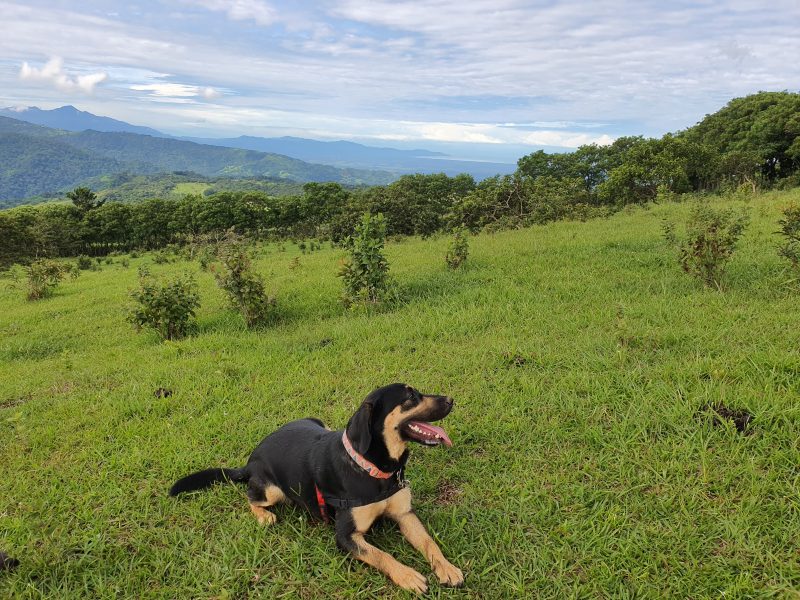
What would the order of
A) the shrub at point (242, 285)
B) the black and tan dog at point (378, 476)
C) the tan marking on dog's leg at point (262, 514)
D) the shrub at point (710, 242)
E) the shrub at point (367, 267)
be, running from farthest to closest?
the shrub at point (367, 267) < the shrub at point (242, 285) < the shrub at point (710, 242) < the tan marking on dog's leg at point (262, 514) < the black and tan dog at point (378, 476)

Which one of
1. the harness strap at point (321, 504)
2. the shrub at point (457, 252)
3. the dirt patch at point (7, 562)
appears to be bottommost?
the dirt patch at point (7, 562)

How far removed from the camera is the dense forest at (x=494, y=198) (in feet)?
66.5

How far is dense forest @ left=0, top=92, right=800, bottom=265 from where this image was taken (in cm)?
2028

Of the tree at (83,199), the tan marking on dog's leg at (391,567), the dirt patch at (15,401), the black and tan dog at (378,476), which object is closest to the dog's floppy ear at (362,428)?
the black and tan dog at (378,476)

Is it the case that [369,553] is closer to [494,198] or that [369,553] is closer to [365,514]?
[365,514]

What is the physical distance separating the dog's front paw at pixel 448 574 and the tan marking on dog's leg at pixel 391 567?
0.31 ft

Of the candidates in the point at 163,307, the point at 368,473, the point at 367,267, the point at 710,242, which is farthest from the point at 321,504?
the point at 710,242

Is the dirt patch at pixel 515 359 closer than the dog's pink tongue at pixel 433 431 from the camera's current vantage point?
No

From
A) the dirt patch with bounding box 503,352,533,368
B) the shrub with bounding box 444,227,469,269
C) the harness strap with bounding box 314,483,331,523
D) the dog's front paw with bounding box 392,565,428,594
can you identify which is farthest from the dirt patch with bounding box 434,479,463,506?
the shrub with bounding box 444,227,469,269

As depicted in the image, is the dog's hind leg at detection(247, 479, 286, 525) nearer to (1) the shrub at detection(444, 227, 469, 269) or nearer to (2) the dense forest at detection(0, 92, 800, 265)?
(1) the shrub at detection(444, 227, 469, 269)

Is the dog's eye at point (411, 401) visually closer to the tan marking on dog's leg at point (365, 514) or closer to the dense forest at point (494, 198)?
the tan marking on dog's leg at point (365, 514)

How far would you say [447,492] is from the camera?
3570 millimetres

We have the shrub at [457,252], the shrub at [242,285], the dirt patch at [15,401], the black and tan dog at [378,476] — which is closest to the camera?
the black and tan dog at [378,476]

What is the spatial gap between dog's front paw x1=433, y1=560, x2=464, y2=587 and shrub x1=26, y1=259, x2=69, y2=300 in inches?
607
